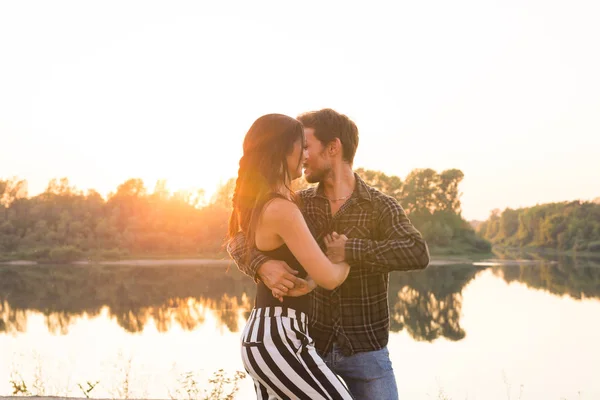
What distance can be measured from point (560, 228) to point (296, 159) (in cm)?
10079

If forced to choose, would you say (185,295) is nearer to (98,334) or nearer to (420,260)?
(98,334)

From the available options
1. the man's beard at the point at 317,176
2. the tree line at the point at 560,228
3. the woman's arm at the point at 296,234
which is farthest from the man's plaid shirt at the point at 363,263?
the tree line at the point at 560,228

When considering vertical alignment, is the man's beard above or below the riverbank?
above

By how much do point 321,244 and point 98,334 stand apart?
18936mm

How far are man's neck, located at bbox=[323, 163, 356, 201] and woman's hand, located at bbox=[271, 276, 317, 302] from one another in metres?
0.75

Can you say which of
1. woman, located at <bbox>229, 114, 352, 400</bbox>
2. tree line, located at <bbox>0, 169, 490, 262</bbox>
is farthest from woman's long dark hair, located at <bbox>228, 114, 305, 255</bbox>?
tree line, located at <bbox>0, 169, 490, 262</bbox>

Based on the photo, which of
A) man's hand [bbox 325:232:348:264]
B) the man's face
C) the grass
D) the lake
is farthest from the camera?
the lake

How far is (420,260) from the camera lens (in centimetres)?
273

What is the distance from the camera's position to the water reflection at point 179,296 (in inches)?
870

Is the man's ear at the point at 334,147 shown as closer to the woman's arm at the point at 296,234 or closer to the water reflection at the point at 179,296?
the woman's arm at the point at 296,234

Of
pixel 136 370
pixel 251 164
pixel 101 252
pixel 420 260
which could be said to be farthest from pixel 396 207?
pixel 101 252

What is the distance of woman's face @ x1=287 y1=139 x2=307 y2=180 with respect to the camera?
243cm

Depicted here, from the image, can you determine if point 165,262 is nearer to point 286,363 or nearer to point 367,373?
point 367,373

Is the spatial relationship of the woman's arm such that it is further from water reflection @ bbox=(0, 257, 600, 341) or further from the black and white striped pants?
water reflection @ bbox=(0, 257, 600, 341)
